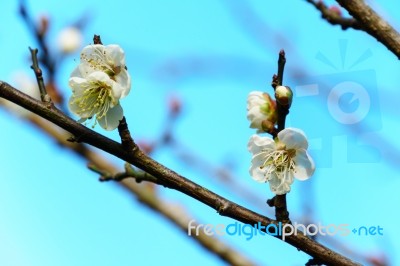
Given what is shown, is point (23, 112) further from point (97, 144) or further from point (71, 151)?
point (97, 144)

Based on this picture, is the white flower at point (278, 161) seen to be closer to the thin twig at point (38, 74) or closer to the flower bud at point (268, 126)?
the flower bud at point (268, 126)

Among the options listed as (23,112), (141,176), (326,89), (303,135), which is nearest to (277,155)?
(303,135)

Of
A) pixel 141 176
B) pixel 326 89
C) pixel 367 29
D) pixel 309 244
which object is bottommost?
pixel 309 244

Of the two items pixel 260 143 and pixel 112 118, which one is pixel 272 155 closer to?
pixel 260 143

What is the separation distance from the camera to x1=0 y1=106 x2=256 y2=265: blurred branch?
237 centimetres

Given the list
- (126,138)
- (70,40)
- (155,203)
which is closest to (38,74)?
(126,138)

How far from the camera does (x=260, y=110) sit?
1.50m

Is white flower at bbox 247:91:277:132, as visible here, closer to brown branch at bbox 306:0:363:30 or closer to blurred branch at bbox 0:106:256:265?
brown branch at bbox 306:0:363:30

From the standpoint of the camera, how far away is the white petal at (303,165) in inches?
58.3

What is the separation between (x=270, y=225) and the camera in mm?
1333

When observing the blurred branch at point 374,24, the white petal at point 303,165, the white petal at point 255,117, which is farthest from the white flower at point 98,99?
the blurred branch at point 374,24

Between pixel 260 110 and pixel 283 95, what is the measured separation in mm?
236

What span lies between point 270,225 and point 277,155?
21cm

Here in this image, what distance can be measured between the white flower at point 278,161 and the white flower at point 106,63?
325 mm
